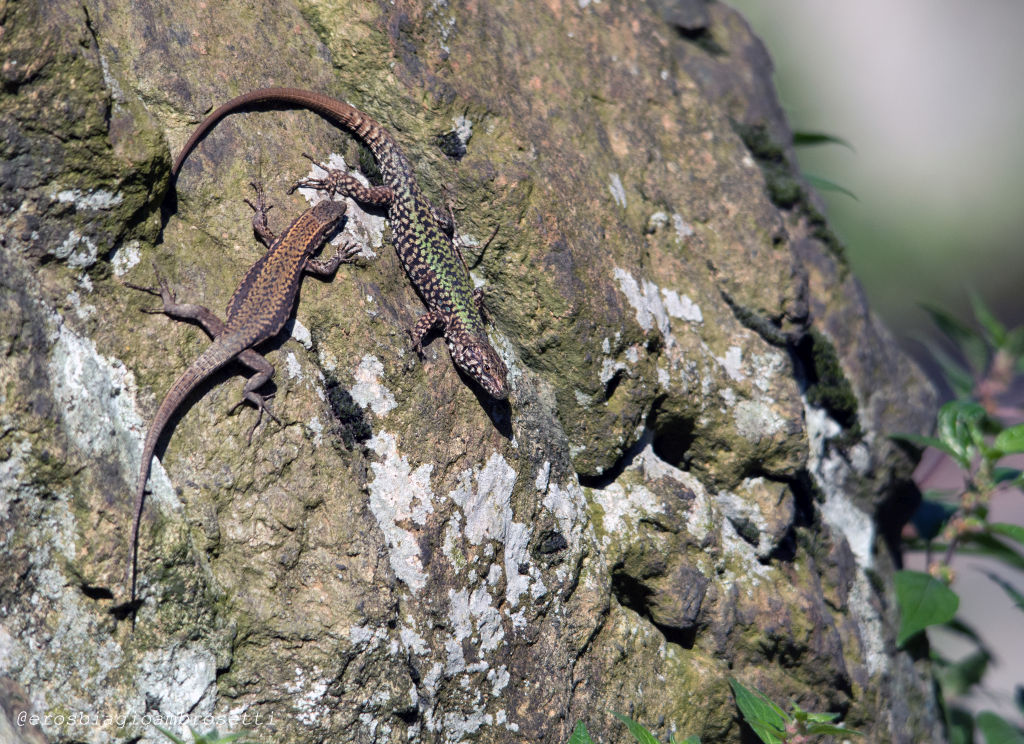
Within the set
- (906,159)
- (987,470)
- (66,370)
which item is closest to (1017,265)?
(906,159)

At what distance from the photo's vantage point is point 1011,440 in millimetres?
6680

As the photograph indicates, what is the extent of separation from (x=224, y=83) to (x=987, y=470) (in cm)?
746

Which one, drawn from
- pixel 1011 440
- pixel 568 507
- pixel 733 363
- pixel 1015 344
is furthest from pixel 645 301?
pixel 1015 344

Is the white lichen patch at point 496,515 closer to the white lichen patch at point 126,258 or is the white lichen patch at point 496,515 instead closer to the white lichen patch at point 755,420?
the white lichen patch at point 755,420

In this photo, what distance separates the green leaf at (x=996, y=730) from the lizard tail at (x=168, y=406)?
23.6ft

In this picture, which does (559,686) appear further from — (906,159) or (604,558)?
(906,159)

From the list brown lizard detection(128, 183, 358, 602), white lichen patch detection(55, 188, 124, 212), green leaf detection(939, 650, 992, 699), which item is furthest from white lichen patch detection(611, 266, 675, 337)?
green leaf detection(939, 650, 992, 699)

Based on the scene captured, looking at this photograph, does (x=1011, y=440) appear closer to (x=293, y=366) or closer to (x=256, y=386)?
(x=293, y=366)

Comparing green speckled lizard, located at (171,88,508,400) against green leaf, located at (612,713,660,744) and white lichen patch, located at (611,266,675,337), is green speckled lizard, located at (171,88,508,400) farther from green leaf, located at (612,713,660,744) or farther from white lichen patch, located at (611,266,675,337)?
green leaf, located at (612,713,660,744)

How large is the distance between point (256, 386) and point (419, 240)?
1694 mm

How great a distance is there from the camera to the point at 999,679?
12.2m

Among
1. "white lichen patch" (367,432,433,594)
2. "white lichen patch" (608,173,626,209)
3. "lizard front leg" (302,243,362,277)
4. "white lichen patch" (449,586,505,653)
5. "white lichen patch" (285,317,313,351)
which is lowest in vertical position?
"white lichen patch" (449,586,505,653)

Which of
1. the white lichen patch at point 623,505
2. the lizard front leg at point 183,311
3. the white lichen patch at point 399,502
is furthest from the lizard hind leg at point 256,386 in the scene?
the white lichen patch at point 623,505

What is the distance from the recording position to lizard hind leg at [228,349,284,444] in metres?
4.91
